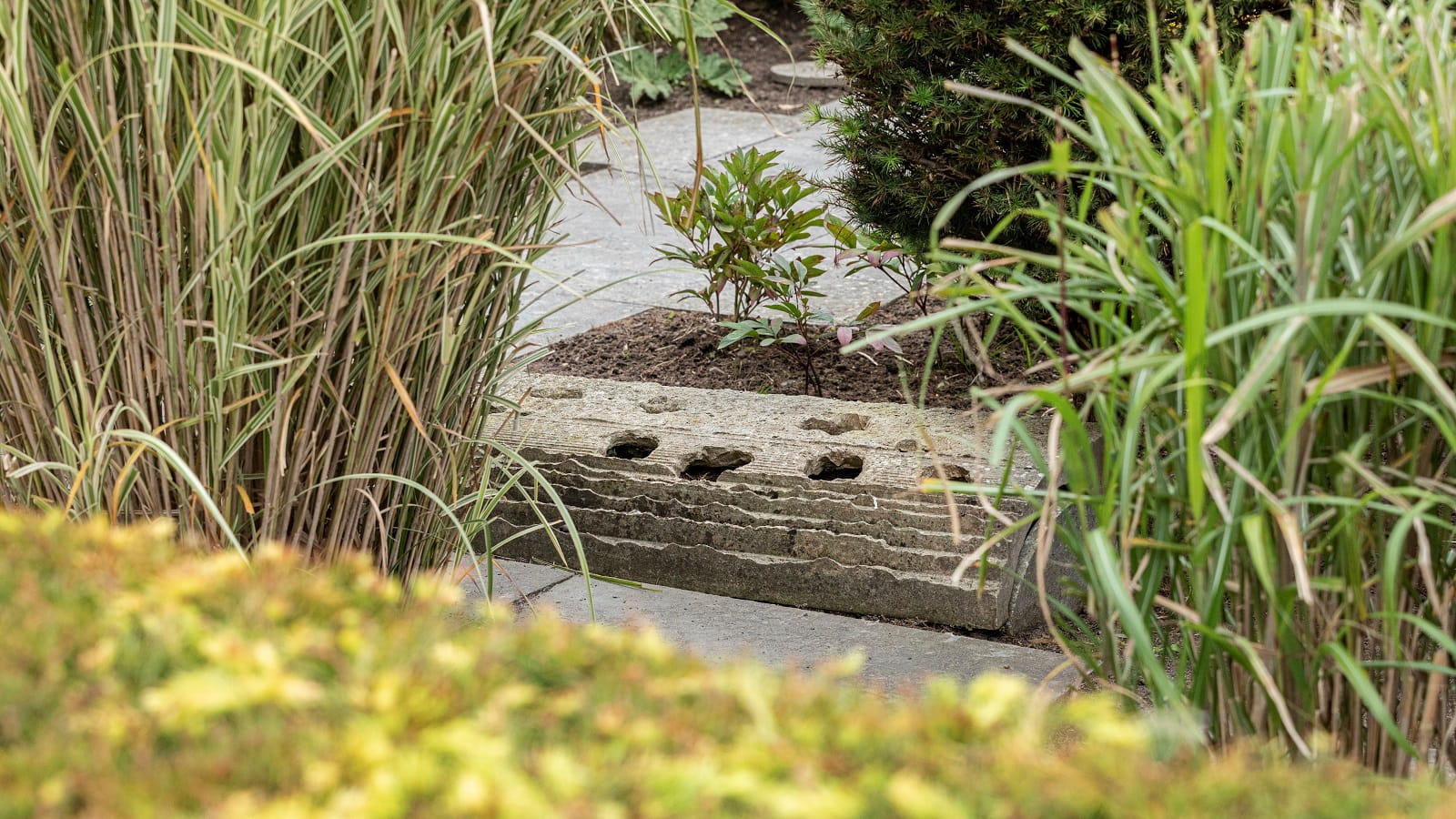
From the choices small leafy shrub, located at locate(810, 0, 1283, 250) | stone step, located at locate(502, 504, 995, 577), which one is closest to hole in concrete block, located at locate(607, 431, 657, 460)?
stone step, located at locate(502, 504, 995, 577)

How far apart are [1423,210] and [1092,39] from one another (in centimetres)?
182

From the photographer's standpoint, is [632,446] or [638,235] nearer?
[632,446]

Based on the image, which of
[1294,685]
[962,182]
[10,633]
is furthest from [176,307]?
[962,182]

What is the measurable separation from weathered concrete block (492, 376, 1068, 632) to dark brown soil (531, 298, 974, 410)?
12.5 inches

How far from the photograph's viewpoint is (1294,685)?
5.44ft

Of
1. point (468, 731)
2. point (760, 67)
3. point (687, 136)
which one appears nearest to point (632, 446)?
point (468, 731)

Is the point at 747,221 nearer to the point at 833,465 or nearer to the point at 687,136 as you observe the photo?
the point at 833,465

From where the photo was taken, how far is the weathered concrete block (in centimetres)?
289

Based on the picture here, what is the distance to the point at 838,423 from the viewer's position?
3.32 metres

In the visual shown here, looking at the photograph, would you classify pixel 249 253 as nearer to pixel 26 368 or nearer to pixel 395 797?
pixel 26 368

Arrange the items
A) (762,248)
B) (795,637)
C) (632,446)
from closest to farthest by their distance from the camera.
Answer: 1. (795,637)
2. (632,446)
3. (762,248)

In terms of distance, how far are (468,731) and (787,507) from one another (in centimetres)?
211

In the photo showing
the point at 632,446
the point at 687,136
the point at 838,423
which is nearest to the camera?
the point at 838,423

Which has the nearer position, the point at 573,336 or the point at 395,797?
the point at 395,797
